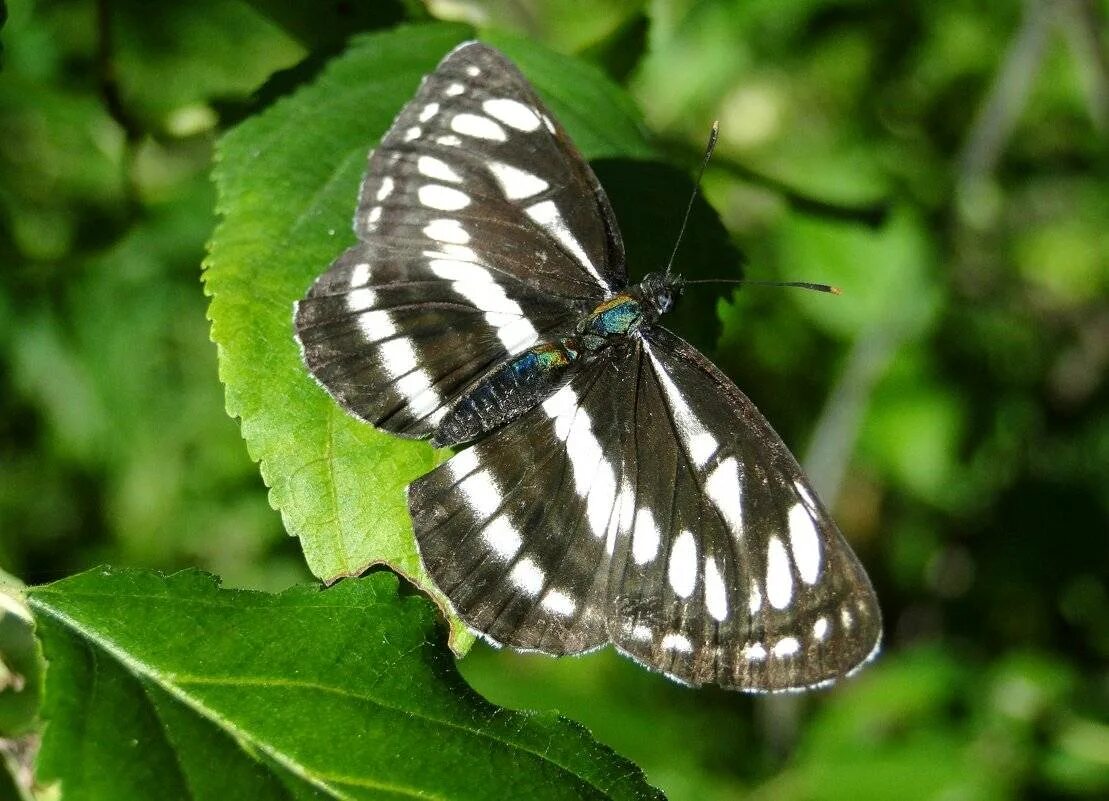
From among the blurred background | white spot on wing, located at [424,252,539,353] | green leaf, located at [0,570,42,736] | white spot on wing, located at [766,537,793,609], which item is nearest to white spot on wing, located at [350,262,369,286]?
white spot on wing, located at [424,252,539,353]

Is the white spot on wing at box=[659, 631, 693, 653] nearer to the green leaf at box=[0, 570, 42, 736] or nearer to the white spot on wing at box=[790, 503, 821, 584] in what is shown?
the white spot on wing at box=[790, 503, 821, 584]

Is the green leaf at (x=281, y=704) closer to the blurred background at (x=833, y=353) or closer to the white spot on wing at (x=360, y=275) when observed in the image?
the white spot on wing at (x=360, y=275)

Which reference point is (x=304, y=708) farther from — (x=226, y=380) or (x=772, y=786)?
(x=772, y=786)

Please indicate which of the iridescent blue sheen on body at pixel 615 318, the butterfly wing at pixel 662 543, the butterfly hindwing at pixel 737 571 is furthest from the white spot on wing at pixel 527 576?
the iridescent blue sheen on body at pixel 615 318

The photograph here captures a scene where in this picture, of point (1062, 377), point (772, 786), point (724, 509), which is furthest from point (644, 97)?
point (724, 509)

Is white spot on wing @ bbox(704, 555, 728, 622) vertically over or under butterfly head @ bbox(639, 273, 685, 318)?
under
